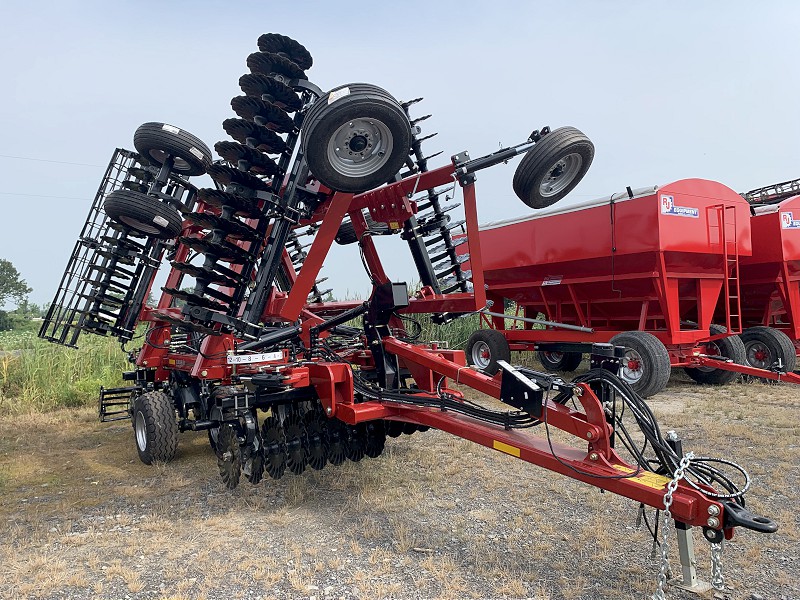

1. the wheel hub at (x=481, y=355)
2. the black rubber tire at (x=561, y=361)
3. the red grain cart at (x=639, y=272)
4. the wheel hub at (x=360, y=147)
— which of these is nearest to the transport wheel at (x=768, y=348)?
the red grain cart at (x=639, y=272)

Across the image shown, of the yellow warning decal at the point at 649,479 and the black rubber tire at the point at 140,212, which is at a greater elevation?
the black rubber tire at the point at 140,212

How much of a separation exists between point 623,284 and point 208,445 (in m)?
5.93

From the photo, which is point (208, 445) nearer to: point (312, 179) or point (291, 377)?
point (291, 377)

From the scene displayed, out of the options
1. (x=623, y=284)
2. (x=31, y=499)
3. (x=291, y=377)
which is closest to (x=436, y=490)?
(x=291, y=377)

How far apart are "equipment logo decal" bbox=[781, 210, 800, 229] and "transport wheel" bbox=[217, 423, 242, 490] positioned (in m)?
8.60

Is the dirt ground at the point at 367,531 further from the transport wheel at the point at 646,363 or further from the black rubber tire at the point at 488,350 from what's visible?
the black rubber tire at the point at 488,350

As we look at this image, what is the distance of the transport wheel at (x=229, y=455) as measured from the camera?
4219 millimetres

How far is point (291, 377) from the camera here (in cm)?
419

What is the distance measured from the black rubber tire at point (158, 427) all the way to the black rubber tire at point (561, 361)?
7673 mm

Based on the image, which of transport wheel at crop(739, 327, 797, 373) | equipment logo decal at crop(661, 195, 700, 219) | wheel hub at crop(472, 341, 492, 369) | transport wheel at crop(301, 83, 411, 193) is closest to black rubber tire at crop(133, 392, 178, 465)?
transport wheel at crop(301, 83, 411, 193)

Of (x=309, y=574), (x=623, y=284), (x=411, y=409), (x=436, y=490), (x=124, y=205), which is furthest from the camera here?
(x=623, y=284)

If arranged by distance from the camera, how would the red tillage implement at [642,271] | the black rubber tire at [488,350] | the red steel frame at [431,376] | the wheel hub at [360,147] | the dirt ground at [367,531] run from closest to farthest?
the red steel frame at [431,376]
the dirt ground at [367,531]
the wheel hub at [360,147]
the red tillage implement at [642,271]
the black rubber tire at [488,350]

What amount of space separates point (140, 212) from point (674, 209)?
6401mm

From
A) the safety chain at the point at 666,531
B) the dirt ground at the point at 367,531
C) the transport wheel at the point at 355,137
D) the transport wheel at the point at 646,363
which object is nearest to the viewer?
the safety chain at the point at 666,531
